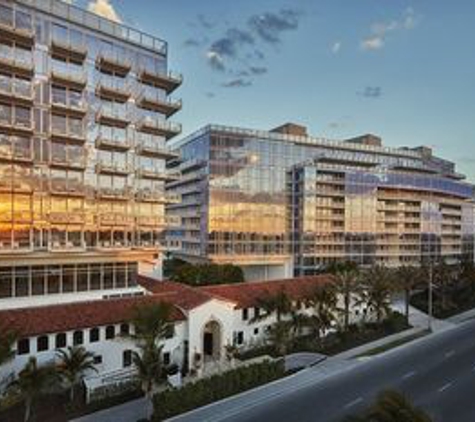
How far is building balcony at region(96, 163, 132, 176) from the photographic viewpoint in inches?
2000

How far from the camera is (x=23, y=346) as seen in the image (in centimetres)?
3353

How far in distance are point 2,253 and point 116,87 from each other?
21135 millimetres

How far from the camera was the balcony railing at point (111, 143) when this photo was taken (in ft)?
166

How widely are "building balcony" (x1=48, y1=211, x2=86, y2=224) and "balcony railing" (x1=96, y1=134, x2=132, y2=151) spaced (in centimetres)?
759

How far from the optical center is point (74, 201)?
48.9m

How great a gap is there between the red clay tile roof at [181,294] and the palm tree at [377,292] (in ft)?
66.2

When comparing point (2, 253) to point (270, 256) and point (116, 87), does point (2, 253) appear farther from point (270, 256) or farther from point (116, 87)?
point (270, 256)

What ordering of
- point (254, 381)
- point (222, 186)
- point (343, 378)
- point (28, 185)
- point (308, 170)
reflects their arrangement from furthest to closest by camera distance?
point (308, 170), point (222, 186), point (28, 185), point (343, 378), point (254, 381)

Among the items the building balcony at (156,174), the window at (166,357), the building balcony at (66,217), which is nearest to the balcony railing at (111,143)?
the building balcony at (156,174)

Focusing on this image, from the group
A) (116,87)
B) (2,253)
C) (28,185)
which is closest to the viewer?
(2,253)

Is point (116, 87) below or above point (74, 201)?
above

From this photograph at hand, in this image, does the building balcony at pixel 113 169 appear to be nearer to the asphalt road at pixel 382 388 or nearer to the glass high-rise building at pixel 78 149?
the glass high-rise building at pixel 78 149

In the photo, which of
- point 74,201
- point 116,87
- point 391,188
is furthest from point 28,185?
point 391,188

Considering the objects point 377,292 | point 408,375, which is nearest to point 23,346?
point 408,375
